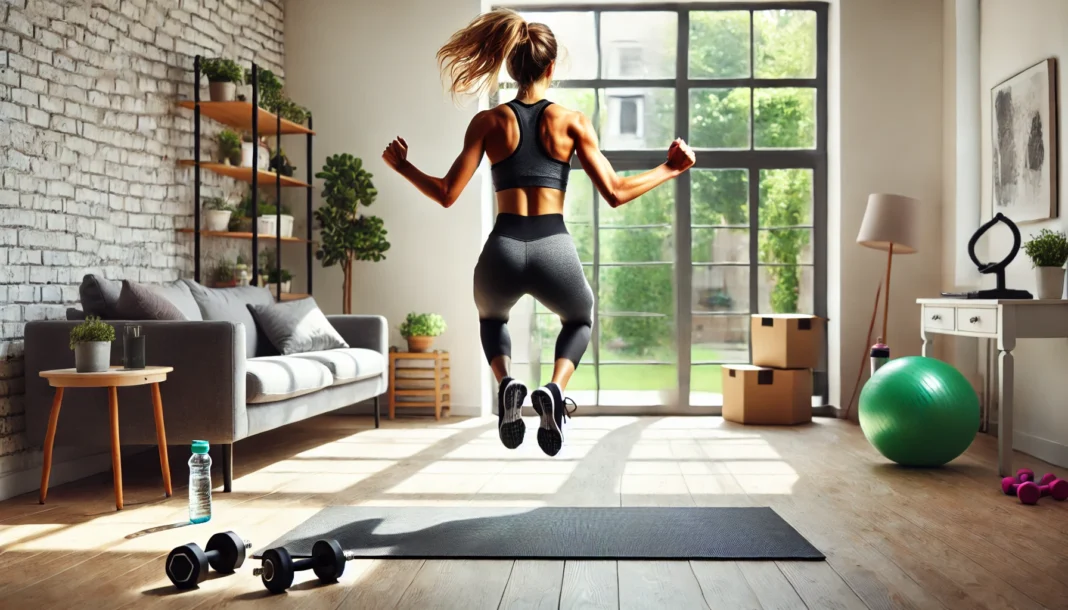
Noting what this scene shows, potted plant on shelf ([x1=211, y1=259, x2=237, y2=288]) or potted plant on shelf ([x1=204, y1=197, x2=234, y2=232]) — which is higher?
potted plant on shelf ([x1=204, y1=197, x2=234, y2=232])

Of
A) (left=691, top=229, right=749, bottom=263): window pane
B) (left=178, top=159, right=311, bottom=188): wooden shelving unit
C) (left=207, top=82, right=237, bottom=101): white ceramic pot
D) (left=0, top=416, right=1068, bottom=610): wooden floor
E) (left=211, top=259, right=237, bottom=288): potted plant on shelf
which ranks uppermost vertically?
(left=207, top=82, right=237, bottom=101): white ceramic pot

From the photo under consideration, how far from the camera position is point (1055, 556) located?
2795 millimetres

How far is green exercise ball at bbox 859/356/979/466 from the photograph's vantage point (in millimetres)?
4102

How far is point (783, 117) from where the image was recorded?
6.68m

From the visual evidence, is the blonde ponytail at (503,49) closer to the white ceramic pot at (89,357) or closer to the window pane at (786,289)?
the white ceramic pot at (89,357)

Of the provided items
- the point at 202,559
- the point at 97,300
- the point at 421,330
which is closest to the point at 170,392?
the point at 97,300

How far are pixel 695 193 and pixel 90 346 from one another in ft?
14.3

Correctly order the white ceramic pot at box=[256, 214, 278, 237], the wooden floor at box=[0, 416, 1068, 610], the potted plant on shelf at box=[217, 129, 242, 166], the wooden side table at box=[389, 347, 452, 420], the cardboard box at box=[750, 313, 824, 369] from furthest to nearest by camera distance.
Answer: the wooden side table at box=[389, 347, 452, 420] → the cardboard box at box=[750, 313, 824, 369] → the white ceramic pot at box=[256, 214, 278, 237] → the potted plant on shelf at box=[217, 129, 242, 166] → the wooden floor at box=[0, 416, 1068, 610]

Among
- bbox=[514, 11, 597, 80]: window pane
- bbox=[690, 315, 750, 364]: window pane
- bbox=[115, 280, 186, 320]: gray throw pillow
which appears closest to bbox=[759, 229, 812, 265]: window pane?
bbox=[690, 315, 750, 364]: window pane

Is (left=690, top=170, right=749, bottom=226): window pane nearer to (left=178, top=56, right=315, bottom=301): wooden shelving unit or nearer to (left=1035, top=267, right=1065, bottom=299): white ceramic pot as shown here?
(left=1035, top=267, right=1065, bottom=299): white ceramic pot

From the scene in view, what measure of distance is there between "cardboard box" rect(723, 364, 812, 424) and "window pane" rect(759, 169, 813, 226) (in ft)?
3.92

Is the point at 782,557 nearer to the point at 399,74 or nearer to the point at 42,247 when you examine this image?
the point at 42,247

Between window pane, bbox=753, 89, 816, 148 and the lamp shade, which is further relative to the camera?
window pane, bbox=753, 89, 816, 148

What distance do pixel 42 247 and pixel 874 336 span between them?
500 centimetres
